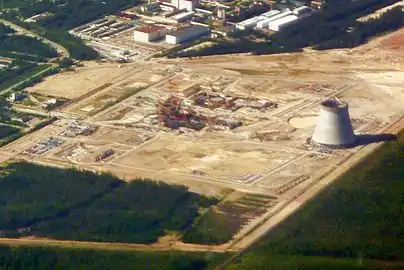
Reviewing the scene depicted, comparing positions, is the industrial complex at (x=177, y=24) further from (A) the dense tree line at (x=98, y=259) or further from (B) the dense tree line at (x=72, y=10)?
(A) the dense tree line at (x=98, y=259)

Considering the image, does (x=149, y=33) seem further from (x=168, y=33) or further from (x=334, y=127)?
(x=334, y=127)

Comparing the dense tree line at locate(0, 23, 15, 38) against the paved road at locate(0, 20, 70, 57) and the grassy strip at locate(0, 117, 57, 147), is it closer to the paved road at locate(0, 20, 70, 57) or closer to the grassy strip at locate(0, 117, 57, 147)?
the paved road at locate(0, 20, 70, 57)

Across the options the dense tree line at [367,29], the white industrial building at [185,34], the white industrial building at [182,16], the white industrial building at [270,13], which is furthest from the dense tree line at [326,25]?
the white industrial building at [182,16]

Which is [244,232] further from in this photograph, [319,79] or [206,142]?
[319,79]

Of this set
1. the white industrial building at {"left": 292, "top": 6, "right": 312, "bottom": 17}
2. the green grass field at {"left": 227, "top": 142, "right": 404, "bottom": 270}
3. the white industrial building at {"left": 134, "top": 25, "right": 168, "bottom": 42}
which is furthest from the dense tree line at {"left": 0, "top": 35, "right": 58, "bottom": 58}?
the green grass field at {"left": 227, "top": 142, "right": 404, "bottom": 270}

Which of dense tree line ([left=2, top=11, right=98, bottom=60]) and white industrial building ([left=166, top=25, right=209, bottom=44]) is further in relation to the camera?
white industrial building ([left=166, top=25, right=209, bottom=44])

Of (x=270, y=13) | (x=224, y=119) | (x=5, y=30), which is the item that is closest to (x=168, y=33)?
(x=270, y=13)
